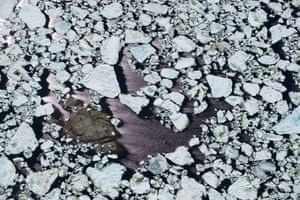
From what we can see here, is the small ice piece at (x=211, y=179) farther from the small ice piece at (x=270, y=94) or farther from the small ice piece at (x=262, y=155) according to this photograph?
the small ice piece at (x=270, y=94)

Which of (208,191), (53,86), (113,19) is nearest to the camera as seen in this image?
(208,191)

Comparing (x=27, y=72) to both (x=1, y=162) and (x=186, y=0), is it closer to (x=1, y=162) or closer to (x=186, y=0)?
(x=1, y=162)

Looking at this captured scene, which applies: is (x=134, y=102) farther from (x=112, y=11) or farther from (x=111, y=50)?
(x=112, y=11)

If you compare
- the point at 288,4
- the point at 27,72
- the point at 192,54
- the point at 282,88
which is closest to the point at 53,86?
the point at 27,72

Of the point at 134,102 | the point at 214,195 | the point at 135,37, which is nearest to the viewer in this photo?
the point at 214,195

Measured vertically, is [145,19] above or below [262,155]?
above

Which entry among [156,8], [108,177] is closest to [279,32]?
[156,8]
